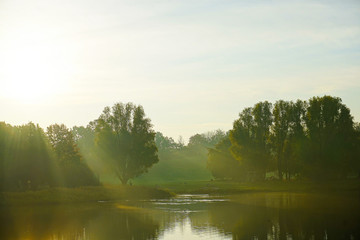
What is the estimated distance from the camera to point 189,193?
301 ft

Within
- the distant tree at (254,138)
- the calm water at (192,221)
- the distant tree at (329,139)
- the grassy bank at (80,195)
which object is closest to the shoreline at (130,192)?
the grassy bank at (80,195)

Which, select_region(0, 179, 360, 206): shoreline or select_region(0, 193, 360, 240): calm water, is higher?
select_region(0, 179, 360, 206): shoreline

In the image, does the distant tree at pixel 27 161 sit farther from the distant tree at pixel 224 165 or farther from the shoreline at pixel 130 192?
the distant tree at pixel 224 165

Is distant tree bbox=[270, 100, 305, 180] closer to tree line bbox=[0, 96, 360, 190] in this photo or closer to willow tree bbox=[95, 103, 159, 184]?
tree line bbox=[0, 96, 360, 190]

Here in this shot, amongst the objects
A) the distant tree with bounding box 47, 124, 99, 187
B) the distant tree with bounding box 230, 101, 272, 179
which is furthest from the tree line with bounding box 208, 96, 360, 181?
the distant tree with bounding box 47, 124, 99, 187

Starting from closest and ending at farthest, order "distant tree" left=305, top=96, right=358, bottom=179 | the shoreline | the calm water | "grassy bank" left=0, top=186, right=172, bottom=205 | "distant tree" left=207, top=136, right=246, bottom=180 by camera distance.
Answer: the calm water → "grassy bank" left=0, top=186, right=172, bottom=205 → the shoreline → "distant tree" left=305, top=96, right=358, bottom=179 → "distant tree" left=207, top=136, right=246, bottom=180

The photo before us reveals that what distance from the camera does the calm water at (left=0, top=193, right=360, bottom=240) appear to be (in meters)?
37.9

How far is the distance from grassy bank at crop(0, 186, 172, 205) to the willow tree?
1002 cm

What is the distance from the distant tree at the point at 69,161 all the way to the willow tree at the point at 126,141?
5694mm

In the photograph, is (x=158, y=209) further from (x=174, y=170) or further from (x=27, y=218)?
(x=174, y=170)

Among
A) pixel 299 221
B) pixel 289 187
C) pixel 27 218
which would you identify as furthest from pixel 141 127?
pixel 299 221

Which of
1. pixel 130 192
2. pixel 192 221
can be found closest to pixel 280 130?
pixel 130 192

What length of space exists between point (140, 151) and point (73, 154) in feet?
48.6

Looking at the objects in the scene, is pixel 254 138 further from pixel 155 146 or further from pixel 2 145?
pixel 2 145
